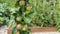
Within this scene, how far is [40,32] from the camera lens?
9.82 ft

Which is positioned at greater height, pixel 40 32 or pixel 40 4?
pixel 40 4

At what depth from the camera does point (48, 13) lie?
10.7 feet

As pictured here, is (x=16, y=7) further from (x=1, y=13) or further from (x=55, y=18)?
(x=55, y=18)

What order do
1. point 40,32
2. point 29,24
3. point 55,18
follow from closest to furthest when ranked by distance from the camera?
point 29,24, point 40,32, point 55,18

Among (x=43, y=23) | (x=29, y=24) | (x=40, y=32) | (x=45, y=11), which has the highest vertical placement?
(x=45, y=11)

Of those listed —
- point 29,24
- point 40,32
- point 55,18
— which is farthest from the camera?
point 55,18

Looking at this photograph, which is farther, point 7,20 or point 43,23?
point 43,23

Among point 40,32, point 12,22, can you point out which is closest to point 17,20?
point 12,22

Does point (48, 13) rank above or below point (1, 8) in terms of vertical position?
above

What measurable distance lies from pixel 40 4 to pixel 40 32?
0.62 metres

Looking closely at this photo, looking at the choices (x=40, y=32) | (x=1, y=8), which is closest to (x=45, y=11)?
(x=40, y=32)

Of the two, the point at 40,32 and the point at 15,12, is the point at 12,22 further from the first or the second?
the point at 40,32

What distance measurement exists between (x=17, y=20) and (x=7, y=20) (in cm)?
5

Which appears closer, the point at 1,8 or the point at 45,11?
the point at 1,8
